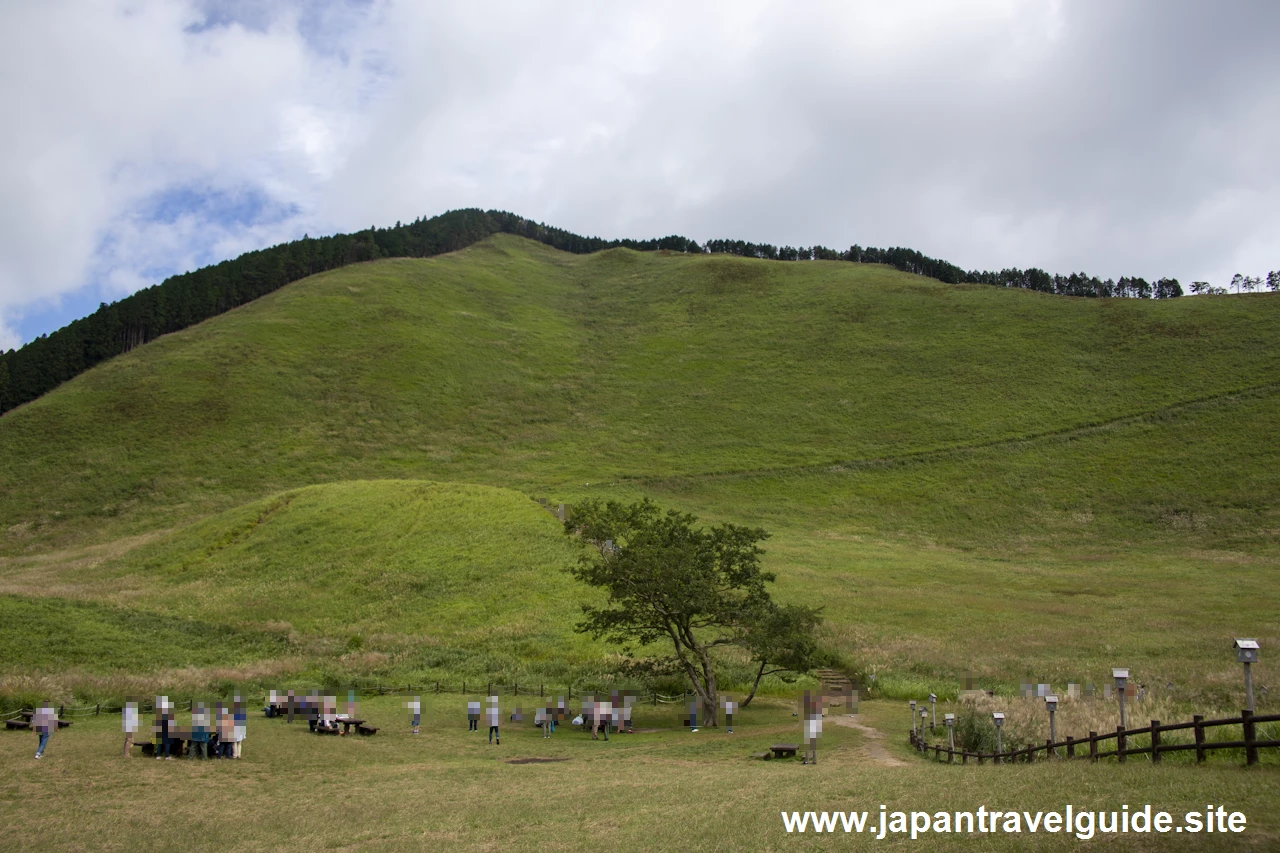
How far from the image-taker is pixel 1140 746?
56.9 feet

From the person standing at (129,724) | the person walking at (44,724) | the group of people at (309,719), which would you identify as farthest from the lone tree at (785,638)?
the person walking at (44,724)

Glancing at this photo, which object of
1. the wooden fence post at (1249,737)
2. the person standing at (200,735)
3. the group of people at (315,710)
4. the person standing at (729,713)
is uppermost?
the wooden fence post at (1249,737)

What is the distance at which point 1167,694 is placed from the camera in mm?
29203

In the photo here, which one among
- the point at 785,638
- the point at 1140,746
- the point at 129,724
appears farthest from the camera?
the point at 785,638

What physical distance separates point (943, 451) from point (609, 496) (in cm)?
3747

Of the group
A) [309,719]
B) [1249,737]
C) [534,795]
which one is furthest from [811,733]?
[309,719]

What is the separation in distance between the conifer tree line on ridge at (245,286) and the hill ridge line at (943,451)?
212 ft

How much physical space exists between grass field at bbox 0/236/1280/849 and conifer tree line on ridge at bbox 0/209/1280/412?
8472 millimetres

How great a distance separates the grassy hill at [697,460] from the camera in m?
45.8

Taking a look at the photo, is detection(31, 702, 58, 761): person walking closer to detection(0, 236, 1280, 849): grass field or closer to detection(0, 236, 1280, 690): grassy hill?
detection(0, 236, 1280, 849): grass field

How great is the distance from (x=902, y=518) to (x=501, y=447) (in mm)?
44925

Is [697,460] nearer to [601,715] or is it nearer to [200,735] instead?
[601,715]

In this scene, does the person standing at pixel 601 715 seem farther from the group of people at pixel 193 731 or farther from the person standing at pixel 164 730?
the person standing at pixel 164 730

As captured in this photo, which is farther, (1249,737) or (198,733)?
(198,733)
